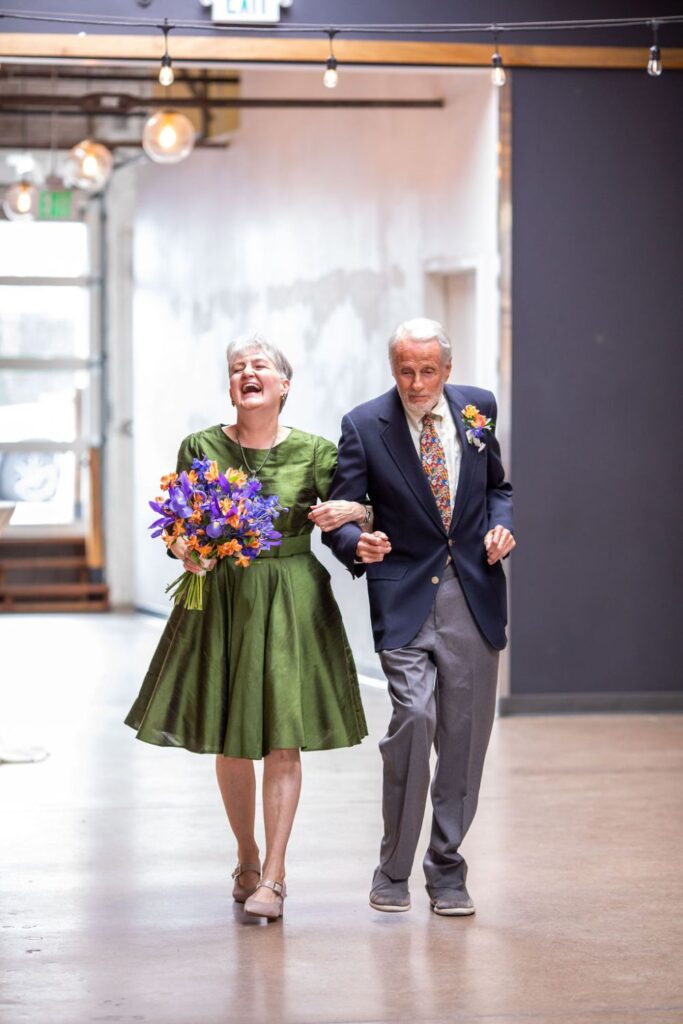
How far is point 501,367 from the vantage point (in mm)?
7609

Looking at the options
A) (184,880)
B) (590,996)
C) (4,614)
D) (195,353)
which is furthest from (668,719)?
(4,614)

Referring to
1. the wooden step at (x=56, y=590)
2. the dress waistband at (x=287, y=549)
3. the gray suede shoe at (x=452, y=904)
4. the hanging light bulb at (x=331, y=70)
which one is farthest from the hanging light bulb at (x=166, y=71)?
the wooden step at (x=56, y=590)

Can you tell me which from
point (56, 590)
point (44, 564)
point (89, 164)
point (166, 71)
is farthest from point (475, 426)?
point (44, 564)

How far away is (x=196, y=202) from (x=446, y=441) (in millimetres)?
8310

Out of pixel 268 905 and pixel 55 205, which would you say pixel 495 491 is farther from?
pixel 55 205

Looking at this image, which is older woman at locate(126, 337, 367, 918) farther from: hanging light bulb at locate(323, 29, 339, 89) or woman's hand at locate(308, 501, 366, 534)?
hanging light bulb at locate(323, 29, 339, 89)

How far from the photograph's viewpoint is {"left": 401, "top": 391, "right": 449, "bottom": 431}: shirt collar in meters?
4.39

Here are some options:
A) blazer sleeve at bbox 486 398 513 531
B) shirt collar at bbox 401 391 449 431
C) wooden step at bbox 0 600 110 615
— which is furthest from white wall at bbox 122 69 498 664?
shirt collar at bbox 401 391 449 431

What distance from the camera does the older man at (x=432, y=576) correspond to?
4.29 meters

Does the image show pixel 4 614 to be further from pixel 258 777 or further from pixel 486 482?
pixel 486 482

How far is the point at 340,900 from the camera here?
4535 mm

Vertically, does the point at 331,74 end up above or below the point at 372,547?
above

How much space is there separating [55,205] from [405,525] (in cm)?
1130

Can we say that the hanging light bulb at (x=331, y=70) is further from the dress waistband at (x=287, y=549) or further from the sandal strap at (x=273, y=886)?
the sandal strap at (x=273, y=886)
